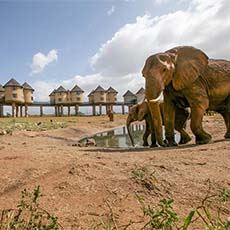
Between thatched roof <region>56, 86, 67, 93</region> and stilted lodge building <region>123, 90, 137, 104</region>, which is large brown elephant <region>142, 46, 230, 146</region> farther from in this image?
stilted lodge building <region>123, 90, 137, 104</region>

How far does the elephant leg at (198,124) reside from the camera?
9.46 meters

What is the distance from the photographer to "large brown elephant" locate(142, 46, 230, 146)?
927cm

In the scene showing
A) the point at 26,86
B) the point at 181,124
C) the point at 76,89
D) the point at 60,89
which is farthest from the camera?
the point at 60,89

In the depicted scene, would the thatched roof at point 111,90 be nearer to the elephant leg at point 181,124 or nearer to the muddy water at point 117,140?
the muddy water at point 117,140

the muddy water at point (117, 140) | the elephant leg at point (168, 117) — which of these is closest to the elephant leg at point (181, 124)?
the elephant leg at point (168, 117)

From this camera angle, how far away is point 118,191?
442 cm

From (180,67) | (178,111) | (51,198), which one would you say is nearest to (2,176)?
(51,198)

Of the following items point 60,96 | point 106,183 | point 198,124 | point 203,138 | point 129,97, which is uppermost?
point 60,96

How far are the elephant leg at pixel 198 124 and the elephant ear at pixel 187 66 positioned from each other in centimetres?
81

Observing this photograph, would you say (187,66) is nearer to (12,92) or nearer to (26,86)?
(12,92)

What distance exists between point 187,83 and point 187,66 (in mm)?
547

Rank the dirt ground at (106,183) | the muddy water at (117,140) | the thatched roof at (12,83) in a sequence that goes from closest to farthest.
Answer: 1. the dirt ground at (106,183)
2. the muddy water at (117,140)
3. the thatched roof at (12,83)

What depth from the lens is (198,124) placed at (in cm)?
955

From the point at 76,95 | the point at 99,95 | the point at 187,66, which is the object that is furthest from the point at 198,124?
the point at 76,95
